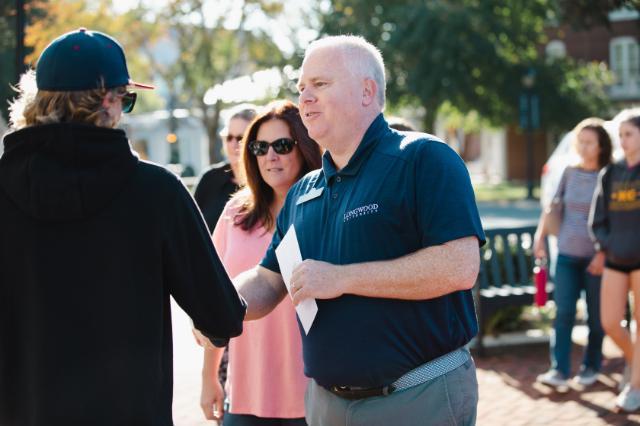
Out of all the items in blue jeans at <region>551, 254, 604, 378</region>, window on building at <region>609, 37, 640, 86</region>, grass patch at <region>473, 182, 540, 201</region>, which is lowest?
blue jeans at <region>551, 254, 604, 378</region>

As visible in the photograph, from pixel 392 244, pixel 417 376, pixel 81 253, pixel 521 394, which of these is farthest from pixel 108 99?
pixel 521 394

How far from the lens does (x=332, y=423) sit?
10.1ft

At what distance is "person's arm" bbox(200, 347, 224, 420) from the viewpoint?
13.5 feet

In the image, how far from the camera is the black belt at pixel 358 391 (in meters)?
2.94

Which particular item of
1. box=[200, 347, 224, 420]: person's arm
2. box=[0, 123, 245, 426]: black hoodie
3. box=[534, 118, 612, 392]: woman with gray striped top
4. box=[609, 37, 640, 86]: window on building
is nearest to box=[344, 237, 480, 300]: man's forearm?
box=[0, 123, 245, 426]: black hoodie

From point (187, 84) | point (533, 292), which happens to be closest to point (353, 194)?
point (533, 292)

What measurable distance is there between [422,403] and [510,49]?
35.9 metres

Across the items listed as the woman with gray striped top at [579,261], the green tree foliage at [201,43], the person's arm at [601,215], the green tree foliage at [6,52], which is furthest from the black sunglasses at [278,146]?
the green tree foliage at [201,43]

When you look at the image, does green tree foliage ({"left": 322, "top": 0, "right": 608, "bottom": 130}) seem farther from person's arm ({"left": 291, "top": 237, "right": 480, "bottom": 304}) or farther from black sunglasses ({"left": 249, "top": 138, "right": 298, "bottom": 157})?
person's arm ({"left": 291, "top": 237, "right": 480, "bottom": 304})

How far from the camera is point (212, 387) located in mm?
4133

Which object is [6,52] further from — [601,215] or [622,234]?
[622,234]

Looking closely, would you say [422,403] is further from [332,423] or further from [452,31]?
[452,31]

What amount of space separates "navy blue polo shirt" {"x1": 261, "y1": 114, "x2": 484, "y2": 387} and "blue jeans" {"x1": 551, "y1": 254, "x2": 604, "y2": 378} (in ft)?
14.9

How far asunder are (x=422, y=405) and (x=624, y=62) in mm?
51858
